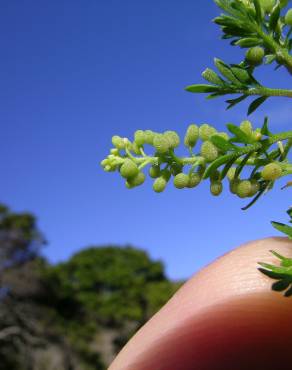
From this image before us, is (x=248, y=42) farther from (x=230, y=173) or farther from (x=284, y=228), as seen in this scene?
(x=284, y=228)

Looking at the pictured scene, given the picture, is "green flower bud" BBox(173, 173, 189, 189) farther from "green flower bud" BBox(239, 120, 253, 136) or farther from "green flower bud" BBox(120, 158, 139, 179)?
"green flower bud" BBox(239, 120, 253, 136)

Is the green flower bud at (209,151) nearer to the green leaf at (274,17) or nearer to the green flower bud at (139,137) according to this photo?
the green flower bud at (139,137)

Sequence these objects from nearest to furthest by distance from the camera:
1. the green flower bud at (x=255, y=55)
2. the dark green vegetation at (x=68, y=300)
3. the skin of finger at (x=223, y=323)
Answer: the green flower bud at (x=255, y=55)
the skin of finger at (x=223, y=323)
the dark green vegetation at (x=68, y=300)

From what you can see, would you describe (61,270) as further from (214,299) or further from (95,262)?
(214,299)

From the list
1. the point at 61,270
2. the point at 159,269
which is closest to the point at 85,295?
the point at 61,270

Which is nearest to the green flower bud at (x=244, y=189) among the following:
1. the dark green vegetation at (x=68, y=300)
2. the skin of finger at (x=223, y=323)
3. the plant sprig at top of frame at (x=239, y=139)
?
the plant sprig at top of frame at (x=239, y=139)

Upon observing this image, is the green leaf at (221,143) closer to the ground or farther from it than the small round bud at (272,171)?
farther from it
